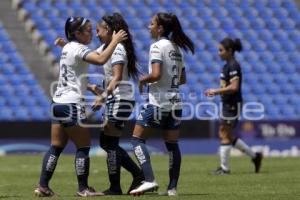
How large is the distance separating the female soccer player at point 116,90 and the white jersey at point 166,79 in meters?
0.32

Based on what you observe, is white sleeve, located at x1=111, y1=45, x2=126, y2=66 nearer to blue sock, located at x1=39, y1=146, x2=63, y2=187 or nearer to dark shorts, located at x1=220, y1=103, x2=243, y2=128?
blue sock, located at x1=39, y1=146, x2=63, y2=187

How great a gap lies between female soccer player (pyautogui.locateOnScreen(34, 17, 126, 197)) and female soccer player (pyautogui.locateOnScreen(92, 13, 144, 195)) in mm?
389

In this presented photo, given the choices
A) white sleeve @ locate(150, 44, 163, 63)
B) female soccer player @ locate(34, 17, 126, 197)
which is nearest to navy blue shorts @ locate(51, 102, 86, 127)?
female soccer player @ locate(34, 17, 126, 197)

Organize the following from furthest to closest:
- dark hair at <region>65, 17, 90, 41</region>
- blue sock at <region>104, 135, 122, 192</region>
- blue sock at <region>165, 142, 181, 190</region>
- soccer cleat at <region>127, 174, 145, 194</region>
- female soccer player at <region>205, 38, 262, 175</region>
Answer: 1. female soccer player at <region>205, 38, 262, 175</region>
2. soccer cleat at <region>127, 174, 145, 194</region>
3. blue sock at <region>104, 135, 122, 192</region>
4. blue sock at <region>165, 142, 181, 190</region>
5. dark hair at <region>65, 17, 90, 41</region>

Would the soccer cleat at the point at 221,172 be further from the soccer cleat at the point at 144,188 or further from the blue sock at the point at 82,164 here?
the blue sock at the point at 82,164

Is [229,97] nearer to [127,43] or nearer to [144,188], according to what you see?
[127,43]

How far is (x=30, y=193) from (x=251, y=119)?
13174mm

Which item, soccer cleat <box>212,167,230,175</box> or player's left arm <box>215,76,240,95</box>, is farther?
soccer cleat <box>212,167,230,175</box>

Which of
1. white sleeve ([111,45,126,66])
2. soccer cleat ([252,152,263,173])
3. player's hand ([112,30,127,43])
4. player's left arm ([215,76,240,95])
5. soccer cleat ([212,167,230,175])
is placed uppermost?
player's hand ([112,30,127,43])

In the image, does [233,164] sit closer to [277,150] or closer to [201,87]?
[277,150]

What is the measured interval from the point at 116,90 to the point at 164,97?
62 cm

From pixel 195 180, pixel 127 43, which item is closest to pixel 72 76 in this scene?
pixel 127 43

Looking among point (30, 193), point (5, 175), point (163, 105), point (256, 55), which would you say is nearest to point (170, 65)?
point (163, 105)

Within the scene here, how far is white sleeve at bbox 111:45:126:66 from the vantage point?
398 inches
